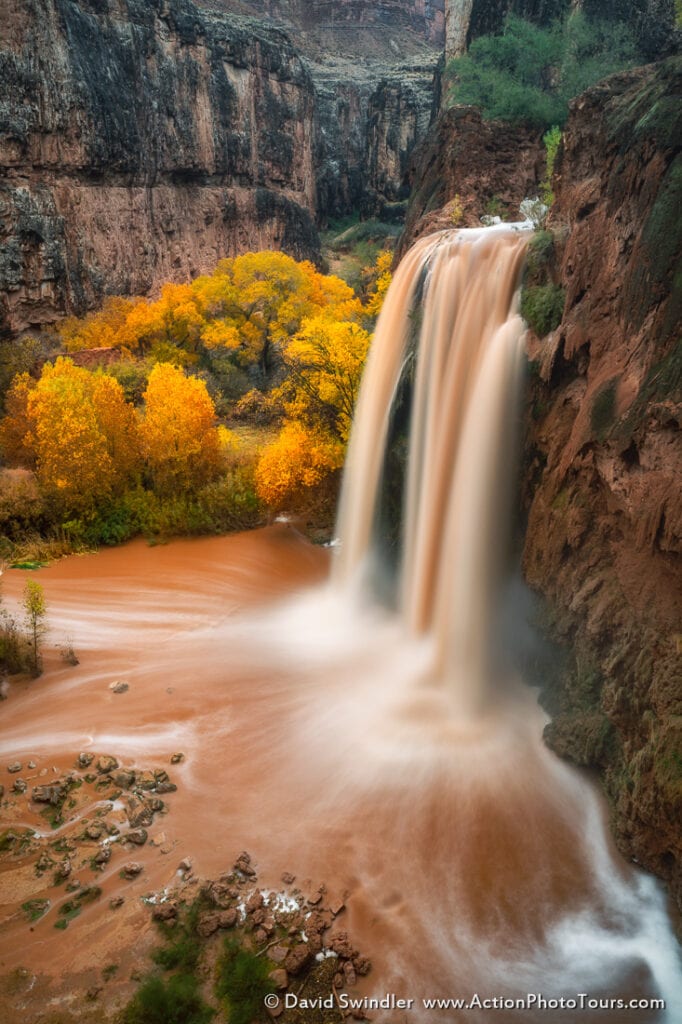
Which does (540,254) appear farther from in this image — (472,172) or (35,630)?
(472,172)

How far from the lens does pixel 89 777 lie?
8633 mm

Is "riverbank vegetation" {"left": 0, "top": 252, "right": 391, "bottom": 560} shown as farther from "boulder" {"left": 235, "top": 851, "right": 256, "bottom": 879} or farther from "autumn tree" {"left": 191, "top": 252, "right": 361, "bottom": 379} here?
"boulder" {"left": 235, "top": 851, "right": 256, "bottom": 879}

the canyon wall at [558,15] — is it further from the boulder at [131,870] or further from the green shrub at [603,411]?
the boulder at [131,870]

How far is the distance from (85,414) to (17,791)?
11.4m

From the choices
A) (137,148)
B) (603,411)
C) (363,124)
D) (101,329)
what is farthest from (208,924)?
(363,124)

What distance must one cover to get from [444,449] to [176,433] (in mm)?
9735

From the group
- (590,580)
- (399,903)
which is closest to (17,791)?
(399,903)

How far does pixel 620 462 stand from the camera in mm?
8086

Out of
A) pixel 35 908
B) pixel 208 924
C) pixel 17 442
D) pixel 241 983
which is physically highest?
pixel 241 983

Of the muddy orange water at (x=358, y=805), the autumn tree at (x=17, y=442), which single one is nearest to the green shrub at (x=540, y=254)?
the muddy orange water at (x=358, y=805)

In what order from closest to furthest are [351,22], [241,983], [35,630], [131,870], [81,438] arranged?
[241,983] → [131,870] → [35,630] → [81,438] → [351,22]

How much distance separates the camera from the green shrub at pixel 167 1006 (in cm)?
557

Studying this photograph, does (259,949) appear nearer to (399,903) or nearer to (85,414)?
(399,903)

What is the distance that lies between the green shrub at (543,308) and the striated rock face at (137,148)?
30.8 m
